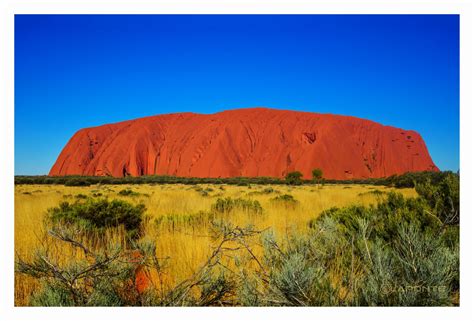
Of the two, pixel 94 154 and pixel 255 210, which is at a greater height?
pixel 94 154

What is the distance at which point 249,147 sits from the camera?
7506cm

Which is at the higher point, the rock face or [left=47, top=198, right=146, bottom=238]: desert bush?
the rock face

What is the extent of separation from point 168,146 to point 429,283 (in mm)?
80713

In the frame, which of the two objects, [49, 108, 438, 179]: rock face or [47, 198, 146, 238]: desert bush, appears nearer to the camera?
[47, 198, 146, 238]: desert bush

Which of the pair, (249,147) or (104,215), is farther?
(249,147)

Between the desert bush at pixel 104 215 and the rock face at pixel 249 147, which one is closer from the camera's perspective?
the desert bush at pixel 104 215

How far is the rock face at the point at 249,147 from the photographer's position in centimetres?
6994

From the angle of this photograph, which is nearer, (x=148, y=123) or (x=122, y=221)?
(x=122, y=221)

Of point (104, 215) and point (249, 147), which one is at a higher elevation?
point (249, 147)

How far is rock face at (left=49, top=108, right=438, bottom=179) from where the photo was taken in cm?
6994
